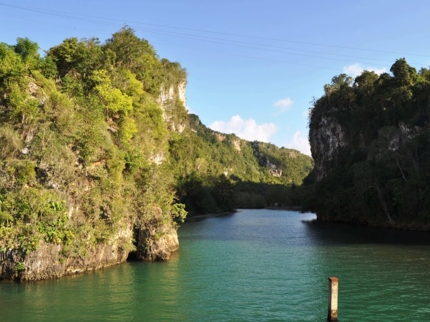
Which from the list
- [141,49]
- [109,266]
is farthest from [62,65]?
[109,266]

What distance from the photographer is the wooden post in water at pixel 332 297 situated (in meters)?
13.5

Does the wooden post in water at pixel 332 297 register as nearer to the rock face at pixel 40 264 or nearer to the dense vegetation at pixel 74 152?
the dense vegetation at pixel 74 152

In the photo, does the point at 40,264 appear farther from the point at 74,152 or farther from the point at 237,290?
the point at 237,290

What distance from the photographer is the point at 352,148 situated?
78750 millimetres

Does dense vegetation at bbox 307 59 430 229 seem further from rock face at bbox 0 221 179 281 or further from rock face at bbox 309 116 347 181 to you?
rock face at bbox 0 221 179 281

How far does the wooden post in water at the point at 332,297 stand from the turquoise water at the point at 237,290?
1.97 feet

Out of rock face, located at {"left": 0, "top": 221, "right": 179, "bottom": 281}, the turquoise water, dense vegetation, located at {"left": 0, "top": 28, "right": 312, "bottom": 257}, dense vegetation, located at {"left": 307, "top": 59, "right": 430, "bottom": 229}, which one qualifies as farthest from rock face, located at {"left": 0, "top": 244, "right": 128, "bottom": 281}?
dense vegetation, located at {"left": 307, "top": 59, "right": 430, "bottom": 229}

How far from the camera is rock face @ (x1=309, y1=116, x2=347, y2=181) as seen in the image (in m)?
84.8

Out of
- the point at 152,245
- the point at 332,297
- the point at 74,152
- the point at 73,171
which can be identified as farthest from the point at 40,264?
the point at 332,297

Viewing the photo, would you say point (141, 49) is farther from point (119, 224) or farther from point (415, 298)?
point (415, 298)

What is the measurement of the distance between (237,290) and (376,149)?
47120mm

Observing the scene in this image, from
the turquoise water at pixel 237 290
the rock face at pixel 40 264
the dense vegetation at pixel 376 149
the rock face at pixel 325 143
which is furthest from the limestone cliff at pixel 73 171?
the rock face at pixel 325 143

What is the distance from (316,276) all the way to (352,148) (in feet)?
201

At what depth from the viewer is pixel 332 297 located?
1395 centimetres
